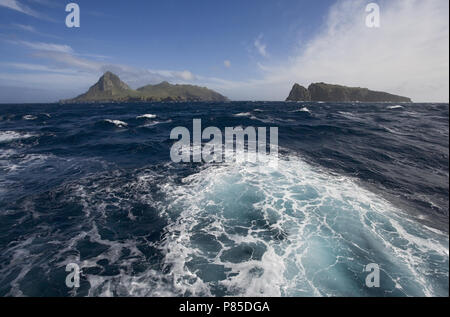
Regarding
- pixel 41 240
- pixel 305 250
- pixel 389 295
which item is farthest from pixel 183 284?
pixel 41 240

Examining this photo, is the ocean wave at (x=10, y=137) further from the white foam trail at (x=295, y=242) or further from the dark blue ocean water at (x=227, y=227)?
the white foam trail at (x=295, y=242)

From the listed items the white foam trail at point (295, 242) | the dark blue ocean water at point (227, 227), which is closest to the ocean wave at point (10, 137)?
the dark blue ocean water at point (227, 227)

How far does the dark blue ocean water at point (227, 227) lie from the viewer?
7230 mm

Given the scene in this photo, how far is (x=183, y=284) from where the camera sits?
7211 millimetres

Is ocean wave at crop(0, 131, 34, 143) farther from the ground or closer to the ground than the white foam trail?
farther from the ground

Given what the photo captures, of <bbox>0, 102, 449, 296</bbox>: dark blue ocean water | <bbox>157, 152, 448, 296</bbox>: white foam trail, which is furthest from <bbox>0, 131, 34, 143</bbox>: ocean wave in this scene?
<bbox>157, 152, 448, 296</bbox>: white foam trail

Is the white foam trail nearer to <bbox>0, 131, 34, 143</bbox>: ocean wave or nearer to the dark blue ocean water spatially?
the dark blue ocean water

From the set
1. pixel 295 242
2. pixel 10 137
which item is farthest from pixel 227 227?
pixel 10 137

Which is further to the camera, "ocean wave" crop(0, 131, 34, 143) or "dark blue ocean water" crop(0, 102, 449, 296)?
"ocean wave" crop(0, 131, 34, 143)

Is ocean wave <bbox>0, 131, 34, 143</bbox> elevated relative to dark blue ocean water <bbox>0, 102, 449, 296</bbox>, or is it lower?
elevated

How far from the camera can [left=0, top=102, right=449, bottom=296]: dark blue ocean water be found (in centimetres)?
723

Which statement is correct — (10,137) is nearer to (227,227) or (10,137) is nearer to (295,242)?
(227,227)

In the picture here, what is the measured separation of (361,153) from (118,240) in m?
25.8

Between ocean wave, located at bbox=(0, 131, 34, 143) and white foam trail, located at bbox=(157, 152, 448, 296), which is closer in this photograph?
white foam trail, located at bbox=(157, 152, 448, 296)
